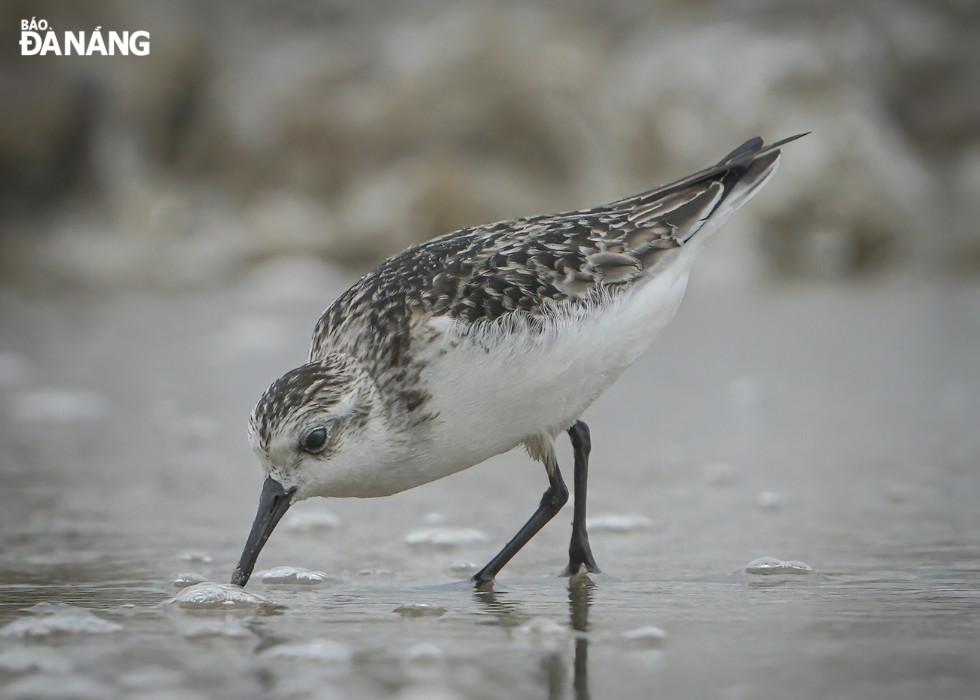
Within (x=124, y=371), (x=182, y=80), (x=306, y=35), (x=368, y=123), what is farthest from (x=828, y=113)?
(x=124, y=371)

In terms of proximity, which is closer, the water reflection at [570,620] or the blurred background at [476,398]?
the water reflection at [570,620]

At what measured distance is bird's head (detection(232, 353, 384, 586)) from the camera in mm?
3373

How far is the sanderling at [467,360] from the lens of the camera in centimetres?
344

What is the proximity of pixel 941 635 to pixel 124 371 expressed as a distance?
6176mm

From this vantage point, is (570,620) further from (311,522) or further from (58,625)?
(311,522)

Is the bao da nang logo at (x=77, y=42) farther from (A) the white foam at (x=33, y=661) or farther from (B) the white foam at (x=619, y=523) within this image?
(A) the white foam at (x=33, y=661)

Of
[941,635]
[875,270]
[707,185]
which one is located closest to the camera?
[941,635]

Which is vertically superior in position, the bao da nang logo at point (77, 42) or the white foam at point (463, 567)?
the bao da nang logo at point (77, 42)

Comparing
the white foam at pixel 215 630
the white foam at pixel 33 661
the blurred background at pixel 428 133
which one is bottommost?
the white foam at pixel 33 661

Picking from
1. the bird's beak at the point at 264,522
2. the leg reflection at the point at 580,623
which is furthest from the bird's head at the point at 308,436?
the leg reflection at the point at 580,623

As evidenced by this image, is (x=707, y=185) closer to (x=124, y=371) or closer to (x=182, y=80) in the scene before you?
(x=124, y=371)

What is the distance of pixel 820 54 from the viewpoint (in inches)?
550

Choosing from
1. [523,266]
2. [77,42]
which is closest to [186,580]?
[523,266]

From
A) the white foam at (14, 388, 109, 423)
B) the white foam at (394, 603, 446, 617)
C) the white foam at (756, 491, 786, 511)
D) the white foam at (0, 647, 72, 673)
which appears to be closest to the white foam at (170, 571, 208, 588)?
the white foam at (394, 603, 446, 617)
